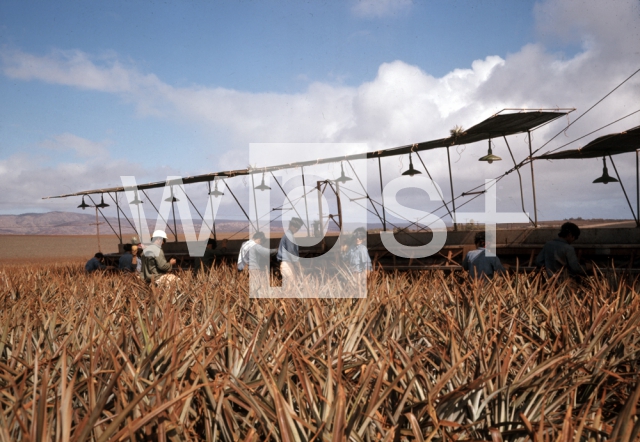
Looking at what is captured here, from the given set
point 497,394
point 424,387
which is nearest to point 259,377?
point 424,387

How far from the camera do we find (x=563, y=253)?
6.38 m

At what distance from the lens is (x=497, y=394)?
2.11 meters

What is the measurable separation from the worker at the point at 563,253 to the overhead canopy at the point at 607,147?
4.15 m

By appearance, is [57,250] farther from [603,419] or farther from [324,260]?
[603,419]

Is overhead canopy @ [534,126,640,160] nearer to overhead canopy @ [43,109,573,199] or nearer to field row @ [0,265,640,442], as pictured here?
overhead canopy @ [43,109,573,199]

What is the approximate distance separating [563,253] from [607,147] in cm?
639

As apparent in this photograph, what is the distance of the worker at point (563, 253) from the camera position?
6.27 metres

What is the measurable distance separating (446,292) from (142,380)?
3078 mm

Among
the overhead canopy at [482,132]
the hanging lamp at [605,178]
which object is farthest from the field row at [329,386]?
the hanging lamp at [605,178]

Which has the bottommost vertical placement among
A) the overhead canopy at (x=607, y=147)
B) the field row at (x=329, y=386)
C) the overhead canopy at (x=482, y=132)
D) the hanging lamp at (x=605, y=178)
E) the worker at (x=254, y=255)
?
the field row at (x=329, y=386)

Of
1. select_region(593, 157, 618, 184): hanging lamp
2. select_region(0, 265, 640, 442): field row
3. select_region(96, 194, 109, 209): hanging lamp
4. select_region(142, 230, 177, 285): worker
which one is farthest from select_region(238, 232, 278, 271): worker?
select_region(96, 194, 109, 209): hanging lamp

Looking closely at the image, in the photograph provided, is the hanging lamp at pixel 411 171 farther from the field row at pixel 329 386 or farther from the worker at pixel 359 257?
the field row at pixel 329 386

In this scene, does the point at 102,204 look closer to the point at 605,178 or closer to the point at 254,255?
the point at 254,255

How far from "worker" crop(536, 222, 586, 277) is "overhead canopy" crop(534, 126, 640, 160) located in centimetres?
415
